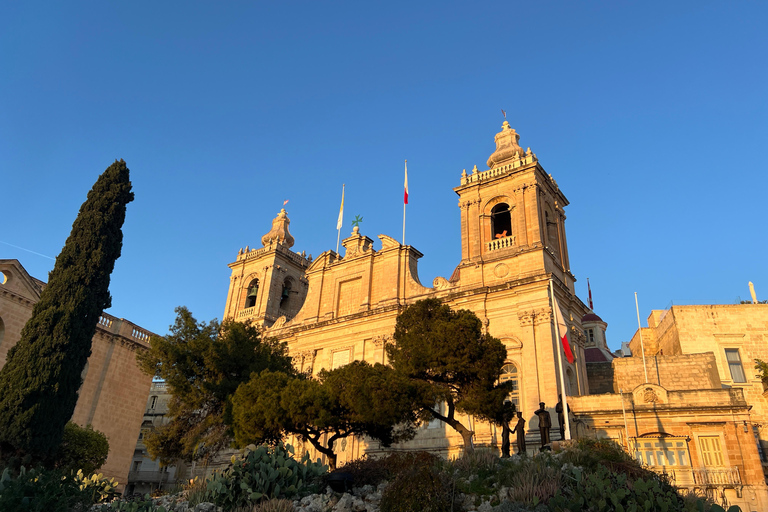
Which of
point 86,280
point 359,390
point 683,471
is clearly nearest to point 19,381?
point 86,280

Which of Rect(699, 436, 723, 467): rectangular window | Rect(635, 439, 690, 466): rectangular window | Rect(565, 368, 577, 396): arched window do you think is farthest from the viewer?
Rect(565, 368, 577, 396): arched window

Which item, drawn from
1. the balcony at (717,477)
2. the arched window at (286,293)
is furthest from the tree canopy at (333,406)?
the arched window at (286,293)

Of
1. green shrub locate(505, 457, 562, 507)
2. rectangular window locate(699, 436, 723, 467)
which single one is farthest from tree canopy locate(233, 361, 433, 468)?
rectangular window locate(699, 436, 723, 467)

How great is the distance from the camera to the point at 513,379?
2545 cm

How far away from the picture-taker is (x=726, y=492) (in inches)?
823

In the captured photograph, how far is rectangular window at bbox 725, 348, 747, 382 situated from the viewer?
30.2 metres

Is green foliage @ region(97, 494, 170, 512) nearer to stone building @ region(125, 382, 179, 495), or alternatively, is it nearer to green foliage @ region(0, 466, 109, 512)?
green foliage @ region(0, 466, 109, 512)

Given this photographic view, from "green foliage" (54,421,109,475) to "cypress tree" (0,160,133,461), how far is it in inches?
148

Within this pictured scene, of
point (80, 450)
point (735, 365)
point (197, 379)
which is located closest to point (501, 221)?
point (735, 365)

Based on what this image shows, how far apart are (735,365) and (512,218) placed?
14998 mm

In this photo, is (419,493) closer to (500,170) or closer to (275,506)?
(275,506)

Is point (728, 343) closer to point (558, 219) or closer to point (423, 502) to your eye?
point (558, 219)

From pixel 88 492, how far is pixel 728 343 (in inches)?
1263

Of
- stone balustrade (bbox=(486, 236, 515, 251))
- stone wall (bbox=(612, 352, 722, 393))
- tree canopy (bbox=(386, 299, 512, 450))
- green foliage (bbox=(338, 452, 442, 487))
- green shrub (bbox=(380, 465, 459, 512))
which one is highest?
stone balustrade (bbox=(486, 236, 515, 251))
